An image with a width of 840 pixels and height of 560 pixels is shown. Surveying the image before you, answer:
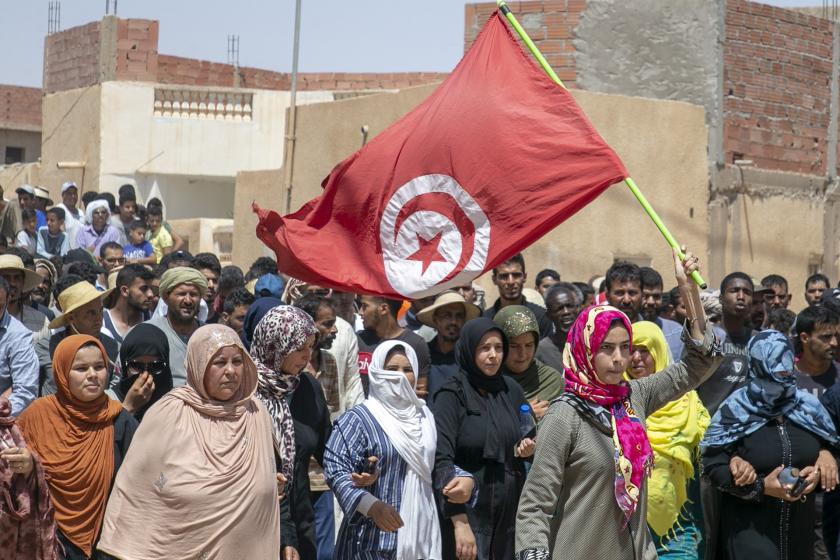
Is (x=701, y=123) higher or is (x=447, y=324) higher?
(x=701, y=123)

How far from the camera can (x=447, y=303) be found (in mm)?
8172

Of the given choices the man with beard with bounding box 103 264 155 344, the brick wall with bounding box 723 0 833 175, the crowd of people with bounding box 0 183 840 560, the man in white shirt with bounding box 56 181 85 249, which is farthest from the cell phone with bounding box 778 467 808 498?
the man in white shirt with bounding box 56 181 85 249

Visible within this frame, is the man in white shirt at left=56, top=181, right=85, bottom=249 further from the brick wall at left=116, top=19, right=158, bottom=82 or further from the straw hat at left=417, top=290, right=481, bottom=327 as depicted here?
the brick wall at left=116, top=19, right=158, bottom=82

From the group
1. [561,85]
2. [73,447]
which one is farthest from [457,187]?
[73,447]

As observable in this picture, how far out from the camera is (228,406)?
5.50 meters

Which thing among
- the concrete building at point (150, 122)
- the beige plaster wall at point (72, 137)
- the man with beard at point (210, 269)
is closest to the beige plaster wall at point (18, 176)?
the concrete building at point (150, 122)

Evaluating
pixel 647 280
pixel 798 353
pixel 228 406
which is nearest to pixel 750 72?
pixel 647 280

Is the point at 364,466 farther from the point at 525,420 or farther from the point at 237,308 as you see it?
the point at 237,308

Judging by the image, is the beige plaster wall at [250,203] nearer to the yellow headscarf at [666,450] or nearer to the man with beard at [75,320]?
the man with beard at [75,320]

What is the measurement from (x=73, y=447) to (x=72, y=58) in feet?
79.0

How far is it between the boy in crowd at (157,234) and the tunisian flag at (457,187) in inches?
322

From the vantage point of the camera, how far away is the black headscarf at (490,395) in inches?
244

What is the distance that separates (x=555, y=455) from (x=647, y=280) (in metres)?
4.56

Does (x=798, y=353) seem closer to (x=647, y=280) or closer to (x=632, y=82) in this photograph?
(x=647, y=280)
